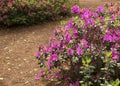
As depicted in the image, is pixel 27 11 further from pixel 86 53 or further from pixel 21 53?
pixel 86 53

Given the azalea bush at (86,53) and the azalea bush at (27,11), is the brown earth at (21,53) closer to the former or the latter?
the azalea bush at (27,11)

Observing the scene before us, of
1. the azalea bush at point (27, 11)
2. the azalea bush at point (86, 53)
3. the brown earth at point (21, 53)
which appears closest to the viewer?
the azalea bush at point (86, 53)

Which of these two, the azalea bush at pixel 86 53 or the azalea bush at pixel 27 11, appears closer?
the azalea bush at pixel 86 53

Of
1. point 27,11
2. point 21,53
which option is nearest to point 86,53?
point 21,53

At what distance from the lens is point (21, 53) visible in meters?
6.57

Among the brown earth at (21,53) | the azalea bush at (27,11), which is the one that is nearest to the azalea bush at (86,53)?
the brown earth at (21,53)

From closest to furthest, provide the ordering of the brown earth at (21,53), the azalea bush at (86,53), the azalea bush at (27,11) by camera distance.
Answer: the azalea bush at (86,53), the brown earth at (21,53), the azalea bush at (27,11)

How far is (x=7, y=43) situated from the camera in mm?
7195

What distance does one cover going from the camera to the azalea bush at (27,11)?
Result: 8.05m

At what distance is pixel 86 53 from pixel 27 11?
448cm

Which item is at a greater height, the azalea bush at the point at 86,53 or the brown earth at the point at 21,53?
the azalea bush at the point at 86,53

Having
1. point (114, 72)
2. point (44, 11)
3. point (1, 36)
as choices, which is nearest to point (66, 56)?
point (114, 72)

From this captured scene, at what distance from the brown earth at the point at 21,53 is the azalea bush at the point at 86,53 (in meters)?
0.51

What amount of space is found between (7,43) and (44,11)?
1.76 metres
